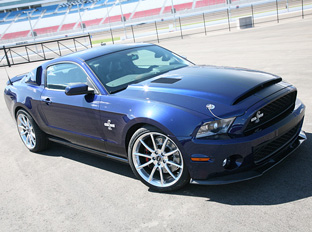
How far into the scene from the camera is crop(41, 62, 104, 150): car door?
168 inches

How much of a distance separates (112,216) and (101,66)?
1.99 meters

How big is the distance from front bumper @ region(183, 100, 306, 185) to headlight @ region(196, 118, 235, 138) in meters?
0.08

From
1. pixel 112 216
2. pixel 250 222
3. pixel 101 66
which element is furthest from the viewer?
pixel 101 66

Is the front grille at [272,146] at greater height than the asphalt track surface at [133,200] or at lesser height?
greater

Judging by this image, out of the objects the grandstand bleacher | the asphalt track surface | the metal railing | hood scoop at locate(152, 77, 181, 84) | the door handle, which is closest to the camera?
the asphalt track surface

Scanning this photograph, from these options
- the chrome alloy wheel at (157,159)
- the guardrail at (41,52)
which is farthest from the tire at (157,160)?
the guardrail at (41,52)

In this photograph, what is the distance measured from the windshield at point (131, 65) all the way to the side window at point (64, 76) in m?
0.20

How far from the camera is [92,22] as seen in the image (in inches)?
2751

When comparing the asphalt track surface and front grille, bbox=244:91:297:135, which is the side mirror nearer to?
the asphalt track surface

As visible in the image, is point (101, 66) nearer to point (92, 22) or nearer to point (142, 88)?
point (142, 88)

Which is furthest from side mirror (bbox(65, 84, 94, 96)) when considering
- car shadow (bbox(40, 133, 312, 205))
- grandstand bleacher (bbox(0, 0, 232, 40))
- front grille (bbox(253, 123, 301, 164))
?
grandstand bleacher (bbox(0, 0, 232, 40))

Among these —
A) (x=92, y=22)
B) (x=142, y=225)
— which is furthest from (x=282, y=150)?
(x=92, y=22)

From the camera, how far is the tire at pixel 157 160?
11.6 ft

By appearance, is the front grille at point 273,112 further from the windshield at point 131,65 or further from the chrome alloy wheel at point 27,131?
the chrome alloy wheel at point 27,131
